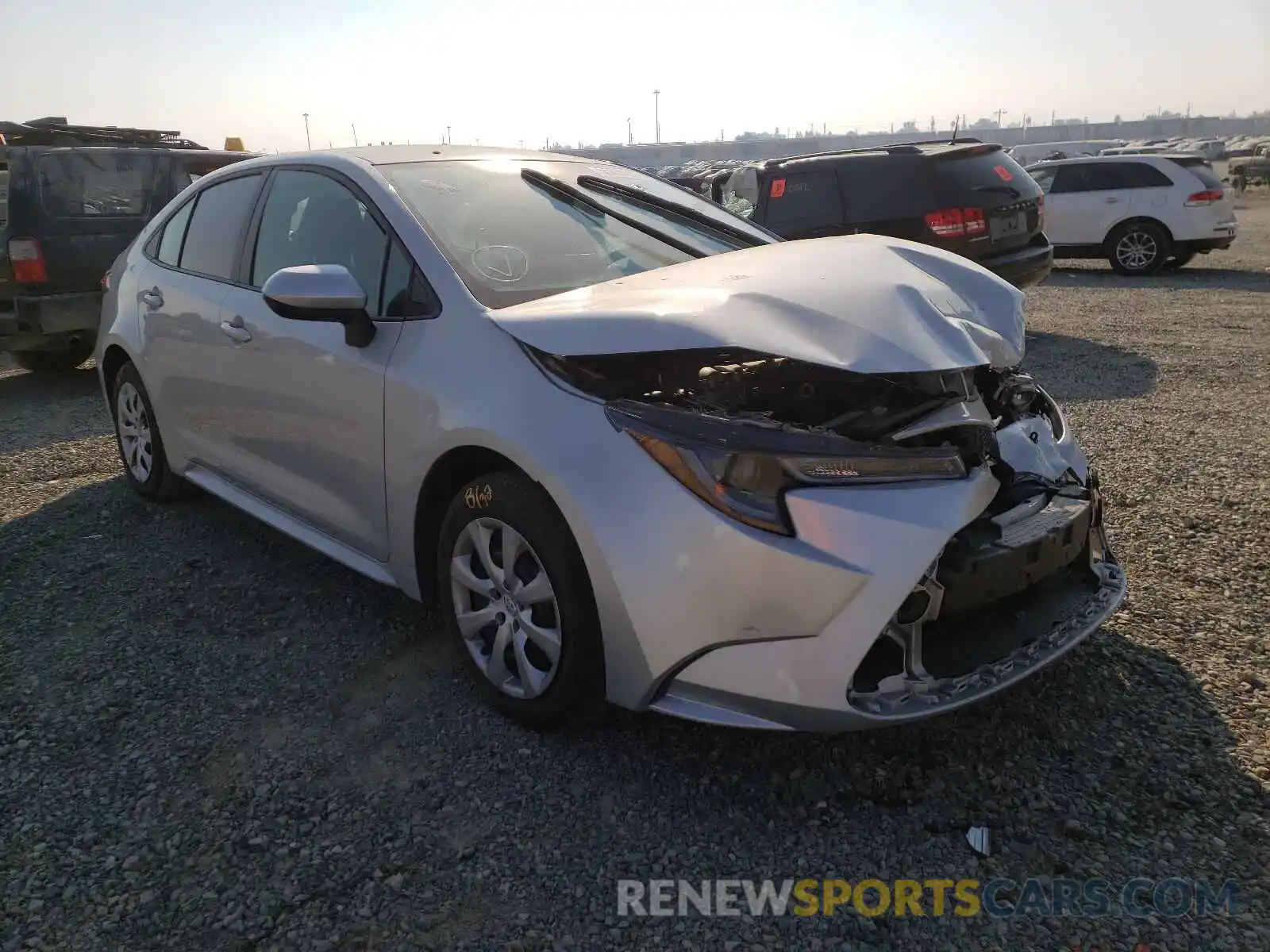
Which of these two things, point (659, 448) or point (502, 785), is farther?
point (502, 785)

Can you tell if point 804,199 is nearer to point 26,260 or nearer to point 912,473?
point 26,260

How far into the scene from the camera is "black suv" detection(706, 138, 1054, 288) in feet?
26.2

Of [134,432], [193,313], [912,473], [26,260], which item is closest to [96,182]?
[26,260]

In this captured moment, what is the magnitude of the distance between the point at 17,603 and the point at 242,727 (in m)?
1.59

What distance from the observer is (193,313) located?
163 inches

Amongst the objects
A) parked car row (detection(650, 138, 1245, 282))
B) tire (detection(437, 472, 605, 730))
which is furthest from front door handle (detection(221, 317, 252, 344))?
parked car row (detection(650, 138, 1245, 282))

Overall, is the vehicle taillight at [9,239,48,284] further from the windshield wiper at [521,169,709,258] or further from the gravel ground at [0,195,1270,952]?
the windshield wiper at [521,169,709,258]

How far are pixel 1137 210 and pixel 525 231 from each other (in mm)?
12509

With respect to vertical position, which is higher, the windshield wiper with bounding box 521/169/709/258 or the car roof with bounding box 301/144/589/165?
the car roof with bounding box 301/144/589/165

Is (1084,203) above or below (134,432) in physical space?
above

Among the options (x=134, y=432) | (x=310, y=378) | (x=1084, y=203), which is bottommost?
(x=134, y=432)

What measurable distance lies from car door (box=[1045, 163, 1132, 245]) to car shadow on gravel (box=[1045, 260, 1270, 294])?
59 centimetres

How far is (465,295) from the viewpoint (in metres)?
2.94

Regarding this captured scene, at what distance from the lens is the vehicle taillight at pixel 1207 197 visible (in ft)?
41.9
